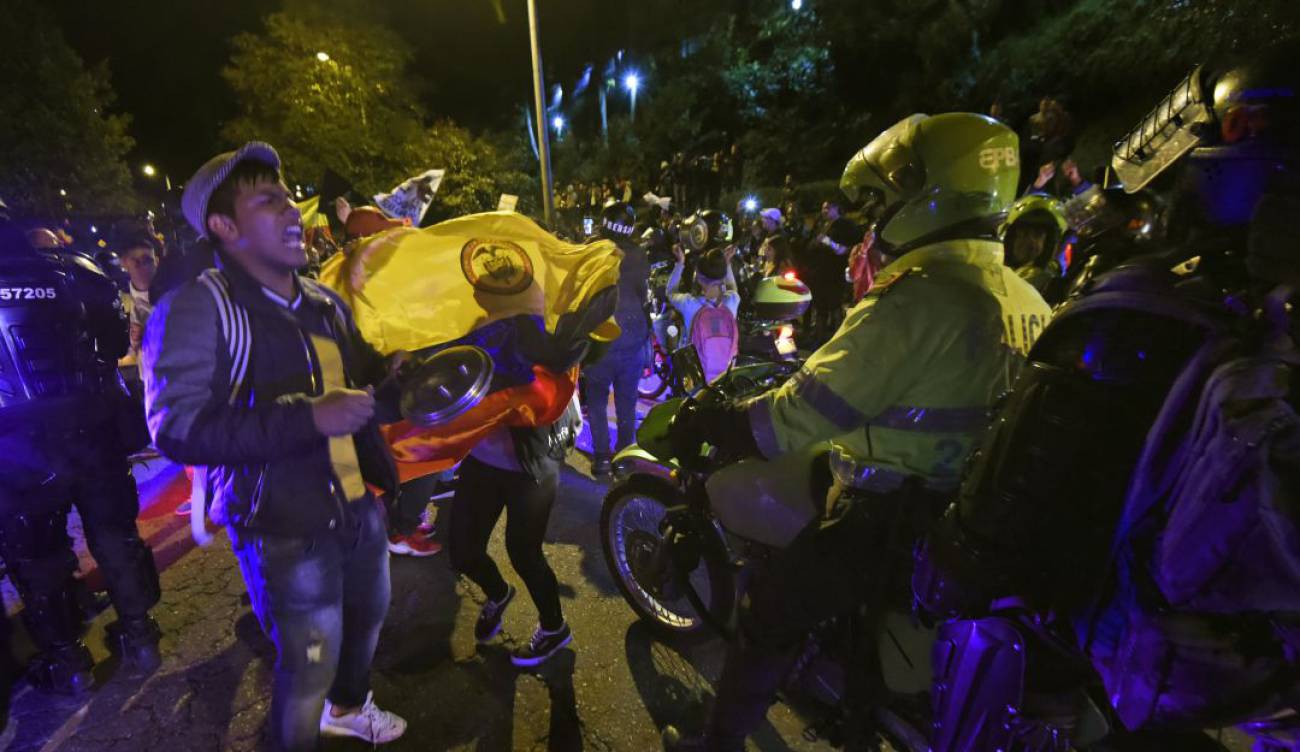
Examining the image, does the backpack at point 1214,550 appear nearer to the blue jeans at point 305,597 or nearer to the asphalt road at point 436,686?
the asphalt road at point 436,686

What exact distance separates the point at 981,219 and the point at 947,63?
21.1 metres

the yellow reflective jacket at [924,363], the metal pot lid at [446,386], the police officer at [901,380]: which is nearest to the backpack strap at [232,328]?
the metal pot lid at [446,386]

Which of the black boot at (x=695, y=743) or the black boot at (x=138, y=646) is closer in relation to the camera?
the black boot at (x=695, y=743)

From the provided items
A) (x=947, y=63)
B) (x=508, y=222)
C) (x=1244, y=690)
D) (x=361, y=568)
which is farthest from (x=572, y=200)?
(x=1244, y=690)

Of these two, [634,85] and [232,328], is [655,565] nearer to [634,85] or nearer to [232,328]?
[232,328]

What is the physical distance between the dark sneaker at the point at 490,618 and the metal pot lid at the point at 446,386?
1.45 meters

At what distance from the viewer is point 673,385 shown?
24.0 feet

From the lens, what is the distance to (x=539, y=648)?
3.01 meters

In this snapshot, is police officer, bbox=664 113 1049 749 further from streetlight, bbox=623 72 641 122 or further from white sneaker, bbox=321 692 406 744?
streetlight, bbox=623 72 641 122

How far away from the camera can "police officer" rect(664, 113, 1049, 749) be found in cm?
169

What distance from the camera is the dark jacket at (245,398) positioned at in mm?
1625

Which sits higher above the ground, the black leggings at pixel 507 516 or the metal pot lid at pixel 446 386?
the metal pot lid at pixel 446 386

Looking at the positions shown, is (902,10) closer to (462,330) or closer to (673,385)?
(673,385)

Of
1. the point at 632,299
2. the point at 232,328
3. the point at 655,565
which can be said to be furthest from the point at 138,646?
the point at 632,299
